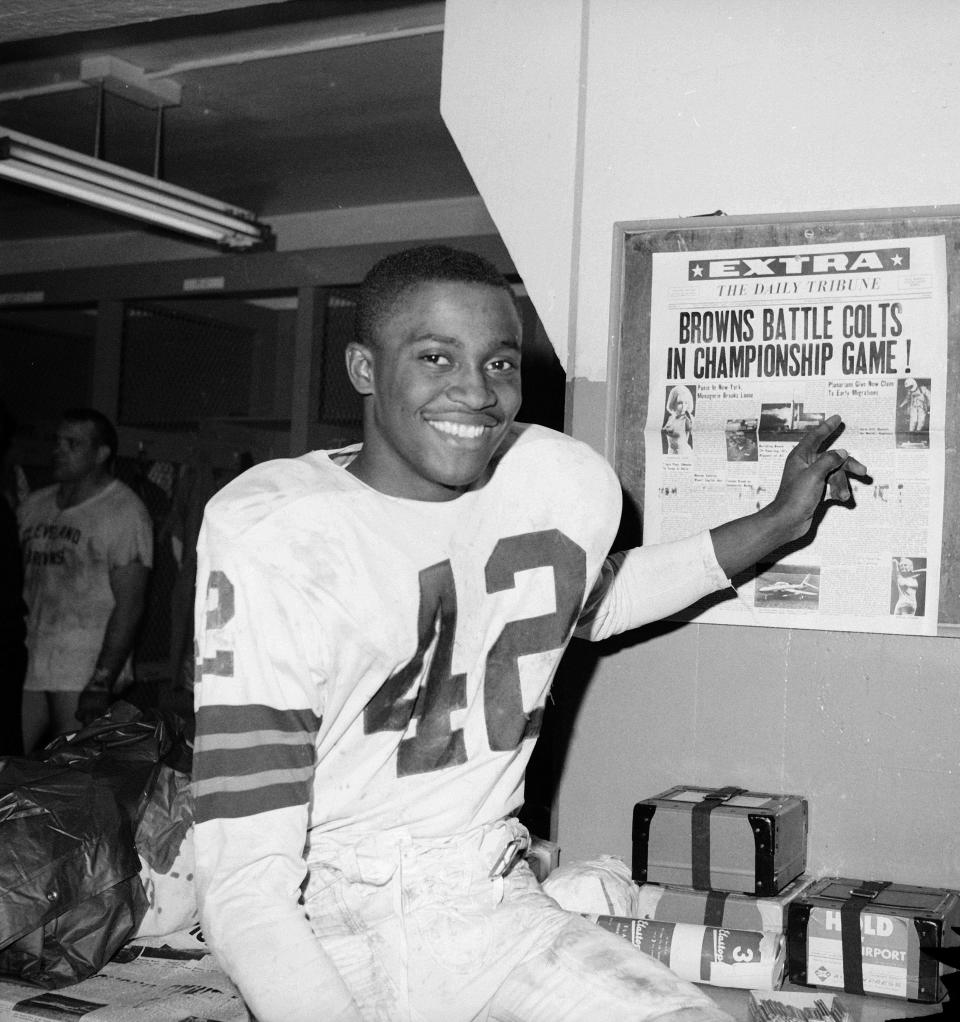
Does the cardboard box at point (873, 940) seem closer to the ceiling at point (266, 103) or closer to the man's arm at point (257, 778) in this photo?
the man's arm at point (257, 778)

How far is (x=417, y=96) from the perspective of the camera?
4.98m

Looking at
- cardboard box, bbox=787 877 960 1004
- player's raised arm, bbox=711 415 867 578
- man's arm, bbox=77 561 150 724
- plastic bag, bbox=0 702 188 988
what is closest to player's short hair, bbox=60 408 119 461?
man's arm, bbox=77 561 150 724

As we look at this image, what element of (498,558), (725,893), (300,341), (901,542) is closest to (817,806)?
(725,893)

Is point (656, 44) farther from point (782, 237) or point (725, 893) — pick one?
point (725, 893)

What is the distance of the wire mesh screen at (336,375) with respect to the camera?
605 centimetres

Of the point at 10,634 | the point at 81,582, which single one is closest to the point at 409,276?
the point at 10,634

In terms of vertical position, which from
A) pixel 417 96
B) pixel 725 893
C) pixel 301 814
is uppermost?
pixel 417 96

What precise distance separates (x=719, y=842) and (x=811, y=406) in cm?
79

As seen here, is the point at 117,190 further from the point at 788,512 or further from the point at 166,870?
the point at 788,512

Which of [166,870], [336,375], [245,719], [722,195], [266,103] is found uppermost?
[266,103]

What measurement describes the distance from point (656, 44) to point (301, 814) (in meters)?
1.64

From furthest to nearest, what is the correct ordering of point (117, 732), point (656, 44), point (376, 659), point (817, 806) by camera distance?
point (117, 732) < point (656, 44) < point (817, 806) < point (376, 659)

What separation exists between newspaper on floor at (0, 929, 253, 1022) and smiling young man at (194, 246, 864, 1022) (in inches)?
17.5

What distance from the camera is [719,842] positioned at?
2059mm
